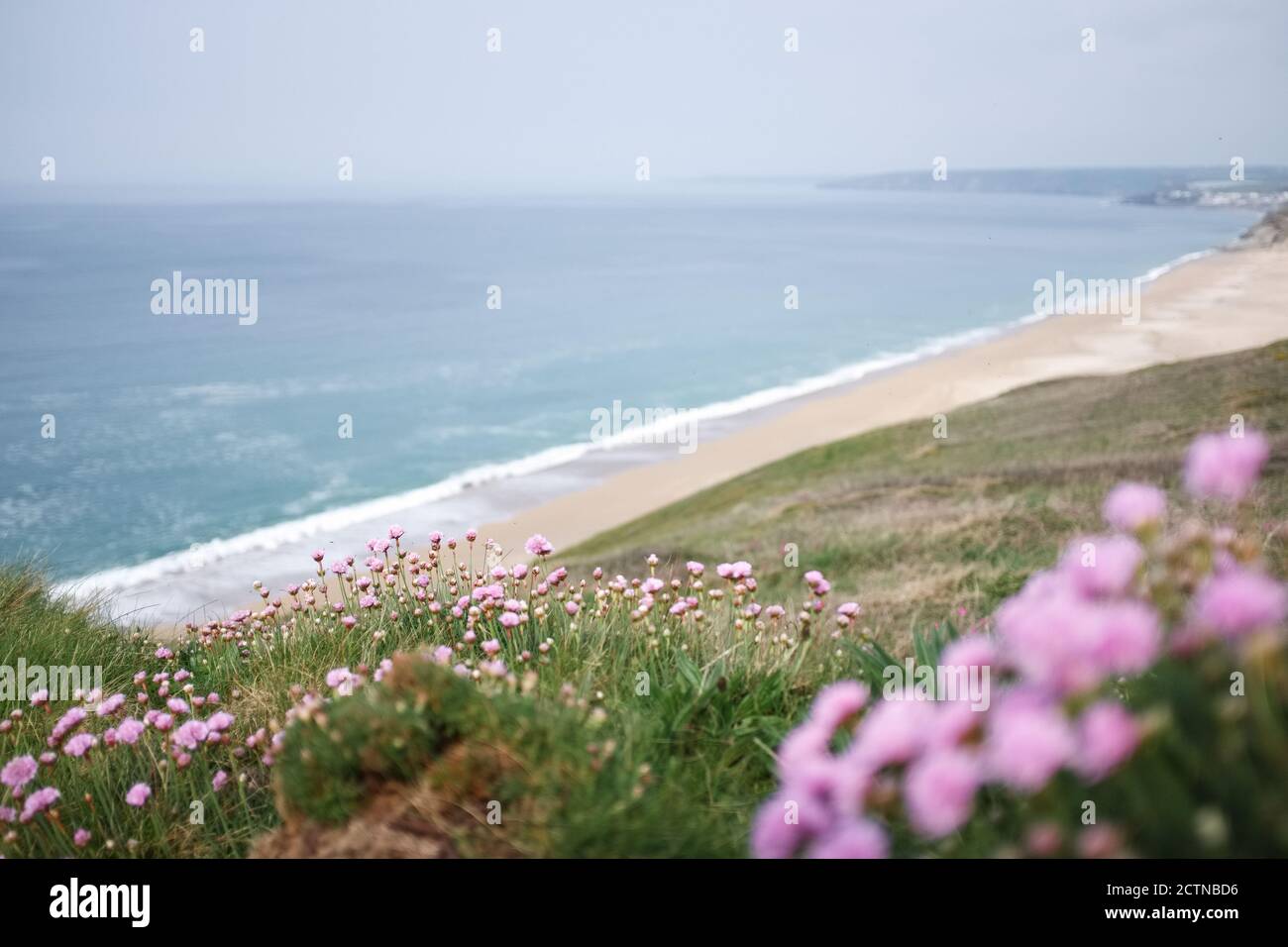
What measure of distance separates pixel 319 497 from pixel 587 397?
641 inches

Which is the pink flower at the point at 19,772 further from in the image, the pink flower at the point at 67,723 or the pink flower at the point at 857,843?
the pink flower at the point at 857,843

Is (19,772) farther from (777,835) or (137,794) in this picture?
(777,835)

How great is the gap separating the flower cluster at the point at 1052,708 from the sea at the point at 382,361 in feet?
26.7

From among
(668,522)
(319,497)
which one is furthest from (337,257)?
(668,522)

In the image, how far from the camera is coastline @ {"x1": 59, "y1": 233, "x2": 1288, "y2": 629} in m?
26.4

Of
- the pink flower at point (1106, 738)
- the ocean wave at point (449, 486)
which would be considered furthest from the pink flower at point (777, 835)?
the ocean wave at point (449, 486)

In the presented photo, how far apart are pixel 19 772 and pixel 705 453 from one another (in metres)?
32.6

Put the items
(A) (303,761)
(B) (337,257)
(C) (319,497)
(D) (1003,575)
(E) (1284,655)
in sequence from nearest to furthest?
(E) (1284,655)
(A) (303,761)
(D) (1003,575)
(C) (319,497)
(B) (337,257)

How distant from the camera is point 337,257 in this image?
4363 inches

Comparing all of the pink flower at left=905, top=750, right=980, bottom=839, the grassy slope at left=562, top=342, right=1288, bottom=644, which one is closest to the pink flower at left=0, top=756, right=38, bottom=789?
the pink flower at left=905, top=750, right=980, bottom=839

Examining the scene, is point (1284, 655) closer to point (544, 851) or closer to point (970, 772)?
point (970, 772)

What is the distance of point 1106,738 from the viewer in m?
1.53

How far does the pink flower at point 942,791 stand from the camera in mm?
1504

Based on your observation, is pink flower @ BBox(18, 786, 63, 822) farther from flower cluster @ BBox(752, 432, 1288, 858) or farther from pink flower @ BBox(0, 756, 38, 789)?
flower cluster @ BBox(752, 432, 1288, 858)
